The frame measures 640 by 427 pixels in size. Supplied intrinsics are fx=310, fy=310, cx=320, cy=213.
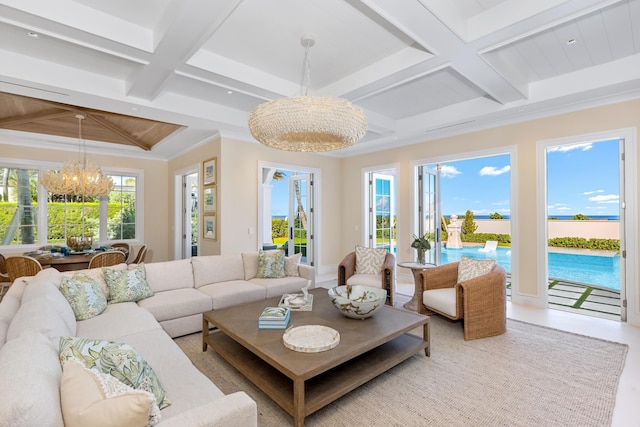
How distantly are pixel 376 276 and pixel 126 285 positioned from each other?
3113mm

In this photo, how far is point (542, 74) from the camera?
3732mm

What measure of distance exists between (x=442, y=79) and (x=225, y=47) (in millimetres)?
2579

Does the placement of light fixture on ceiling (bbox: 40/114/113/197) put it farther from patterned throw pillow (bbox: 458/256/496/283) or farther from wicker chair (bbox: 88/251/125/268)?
patterned throw pillow (bbox: 458/256/496/283)

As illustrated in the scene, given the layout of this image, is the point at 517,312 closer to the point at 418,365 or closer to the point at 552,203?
the point at 418,365

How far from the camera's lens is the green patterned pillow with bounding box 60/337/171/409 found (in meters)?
1.35

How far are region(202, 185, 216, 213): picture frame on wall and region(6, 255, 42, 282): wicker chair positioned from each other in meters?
2.36

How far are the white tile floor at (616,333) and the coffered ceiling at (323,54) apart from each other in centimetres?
269

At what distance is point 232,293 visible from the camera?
12.0 ft

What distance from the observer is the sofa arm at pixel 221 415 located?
1.20 meters

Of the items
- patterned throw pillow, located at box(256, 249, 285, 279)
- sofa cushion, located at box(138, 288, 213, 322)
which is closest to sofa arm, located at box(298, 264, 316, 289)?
patterned throw pillow, located at box(256, 249, 285, 279)

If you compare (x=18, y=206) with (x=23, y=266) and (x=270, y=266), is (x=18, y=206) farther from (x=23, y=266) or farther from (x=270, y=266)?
(x=270, y=266)

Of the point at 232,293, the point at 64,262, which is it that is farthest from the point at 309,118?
the point at 64,262

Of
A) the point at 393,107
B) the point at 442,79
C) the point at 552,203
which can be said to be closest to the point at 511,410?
the point at 442,79

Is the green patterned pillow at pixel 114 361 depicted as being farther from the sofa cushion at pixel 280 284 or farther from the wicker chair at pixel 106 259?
the wicker chair at pixel 106 259
